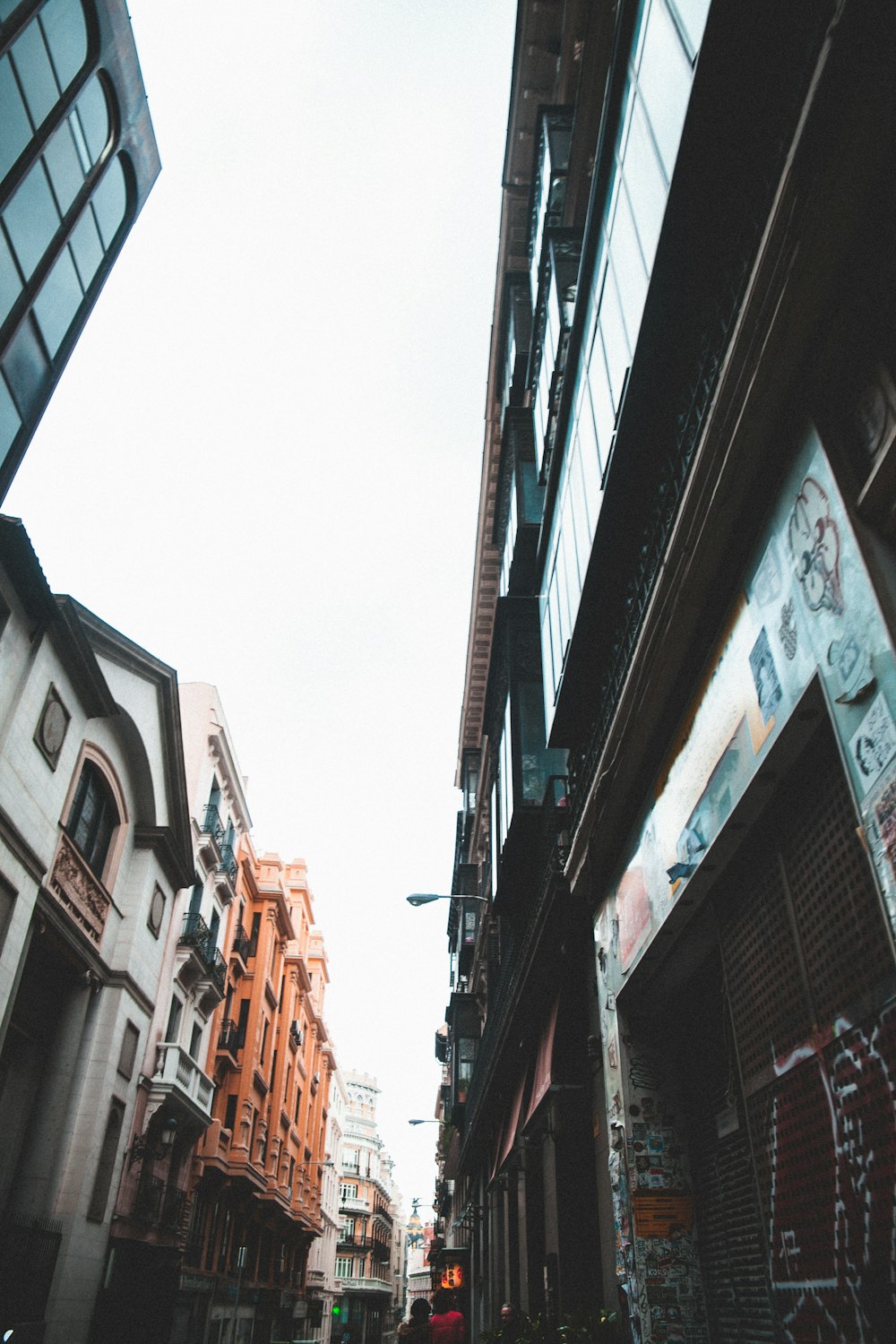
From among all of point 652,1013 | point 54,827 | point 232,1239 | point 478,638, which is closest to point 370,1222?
point 232,1239

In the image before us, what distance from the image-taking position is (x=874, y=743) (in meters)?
3.51

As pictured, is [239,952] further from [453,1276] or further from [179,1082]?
[453,1276]

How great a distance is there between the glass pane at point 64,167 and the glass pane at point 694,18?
502 inches

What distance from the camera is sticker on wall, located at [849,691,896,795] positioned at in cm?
339

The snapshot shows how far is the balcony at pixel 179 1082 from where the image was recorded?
20938 mm

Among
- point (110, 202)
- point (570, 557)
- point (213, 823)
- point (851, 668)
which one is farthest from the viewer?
point (213, 823)

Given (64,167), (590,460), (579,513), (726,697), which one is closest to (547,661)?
(579,513)

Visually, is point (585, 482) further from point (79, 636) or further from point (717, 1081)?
point (79, 636)

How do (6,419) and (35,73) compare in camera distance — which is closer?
(35,73)

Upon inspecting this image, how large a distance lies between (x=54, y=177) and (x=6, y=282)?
9.36ft

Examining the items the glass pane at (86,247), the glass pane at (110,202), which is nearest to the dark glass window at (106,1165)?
the glass pane at (86,247)

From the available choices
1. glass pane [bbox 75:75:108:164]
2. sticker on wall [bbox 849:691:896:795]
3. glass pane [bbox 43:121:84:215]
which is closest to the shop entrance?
sticker on wall [bbox 849:691:896:795]

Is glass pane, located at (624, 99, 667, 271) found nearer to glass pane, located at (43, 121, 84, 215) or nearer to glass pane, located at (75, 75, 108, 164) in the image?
glass pane, located at (43, 121, 84, 215)

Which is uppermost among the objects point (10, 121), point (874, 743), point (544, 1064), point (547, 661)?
point (10, 121)
